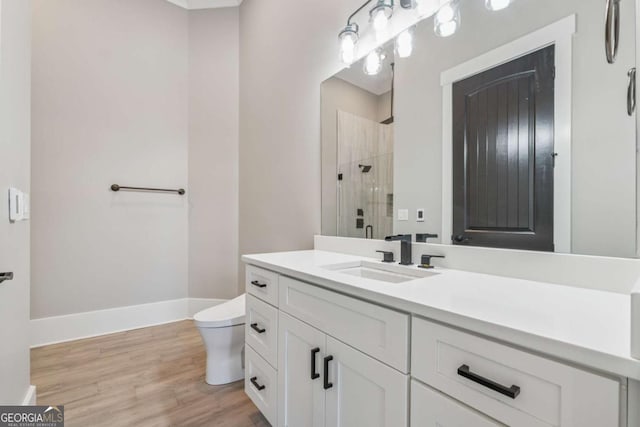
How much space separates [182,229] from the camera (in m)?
2.99

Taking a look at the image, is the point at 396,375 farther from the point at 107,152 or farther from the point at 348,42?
the point at 107,152

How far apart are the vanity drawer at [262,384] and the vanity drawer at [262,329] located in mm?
43

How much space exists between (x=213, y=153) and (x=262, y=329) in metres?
2.15

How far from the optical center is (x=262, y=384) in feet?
4.52

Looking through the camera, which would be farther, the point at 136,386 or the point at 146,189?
the point at 146,189

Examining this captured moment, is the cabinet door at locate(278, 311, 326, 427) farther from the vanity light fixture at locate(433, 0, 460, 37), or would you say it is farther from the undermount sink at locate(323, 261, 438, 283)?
the vanity light fixture at locate(433, 0, 460, 37)

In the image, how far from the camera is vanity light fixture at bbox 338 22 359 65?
1.67 metres

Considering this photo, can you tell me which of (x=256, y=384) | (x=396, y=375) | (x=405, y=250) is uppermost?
(x=405, y=250)

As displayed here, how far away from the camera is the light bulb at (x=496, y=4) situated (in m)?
1.09

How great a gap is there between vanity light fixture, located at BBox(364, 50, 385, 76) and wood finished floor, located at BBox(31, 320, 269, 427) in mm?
1907

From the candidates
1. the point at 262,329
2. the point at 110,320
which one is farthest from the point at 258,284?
the point at 110,320

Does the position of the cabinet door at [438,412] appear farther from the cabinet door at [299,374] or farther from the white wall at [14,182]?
the white wall at [14,182]

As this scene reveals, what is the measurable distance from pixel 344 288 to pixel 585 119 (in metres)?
0.89

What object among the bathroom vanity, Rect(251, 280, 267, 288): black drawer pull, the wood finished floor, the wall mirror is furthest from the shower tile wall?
the wood finished floor
